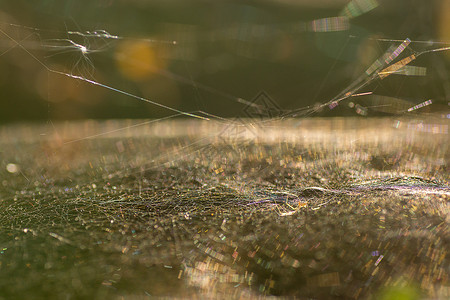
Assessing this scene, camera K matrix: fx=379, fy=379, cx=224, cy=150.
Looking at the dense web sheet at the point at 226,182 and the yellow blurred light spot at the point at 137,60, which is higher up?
the yellow blurred light spot at the point at 137,60

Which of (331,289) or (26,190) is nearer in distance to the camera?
(331,289)

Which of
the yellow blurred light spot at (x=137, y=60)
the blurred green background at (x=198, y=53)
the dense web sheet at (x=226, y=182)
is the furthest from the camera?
the yellow blurred light spot at (x=137, y=60)

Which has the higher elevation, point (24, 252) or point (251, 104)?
point (251, 104)

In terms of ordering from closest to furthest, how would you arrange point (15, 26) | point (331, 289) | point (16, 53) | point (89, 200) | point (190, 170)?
1. point (331, 289)
2. point (89, 200)
3. point (190, 170)
4. point (15, 26)
5. point (16, 53)

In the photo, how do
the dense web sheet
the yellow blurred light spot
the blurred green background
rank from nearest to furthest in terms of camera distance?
1. the dense web sheet
2. the blurred green background
3. the yellow blurred light spot

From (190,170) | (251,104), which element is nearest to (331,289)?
(190,170)

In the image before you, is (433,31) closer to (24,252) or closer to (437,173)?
(437,173)

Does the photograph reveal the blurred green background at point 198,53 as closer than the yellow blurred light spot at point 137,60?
Yes

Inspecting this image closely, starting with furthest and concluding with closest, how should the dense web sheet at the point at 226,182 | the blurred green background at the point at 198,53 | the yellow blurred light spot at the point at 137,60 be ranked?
the yellow blurred light spot at the point at 137,60 → the blurred green background at the point at 198,53 → the dense web sheet at the point at 226,182
